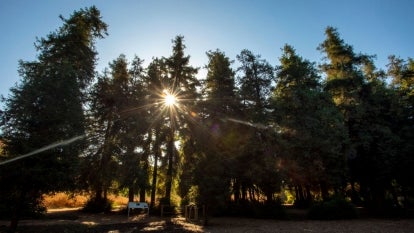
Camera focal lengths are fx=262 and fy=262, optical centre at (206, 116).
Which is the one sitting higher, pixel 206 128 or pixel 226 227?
pixel 206 128

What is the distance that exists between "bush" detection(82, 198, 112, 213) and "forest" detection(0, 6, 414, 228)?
10 cm

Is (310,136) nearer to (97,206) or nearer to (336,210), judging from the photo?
(336,210)

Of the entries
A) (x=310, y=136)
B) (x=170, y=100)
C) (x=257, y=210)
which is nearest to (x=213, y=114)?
(x=170, y=100)

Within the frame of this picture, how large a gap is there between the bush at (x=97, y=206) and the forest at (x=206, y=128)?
0.34ft

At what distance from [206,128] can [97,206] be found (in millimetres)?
11622

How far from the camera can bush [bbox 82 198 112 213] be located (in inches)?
879

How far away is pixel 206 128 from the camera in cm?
2125

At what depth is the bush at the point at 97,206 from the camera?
22328 millimetres

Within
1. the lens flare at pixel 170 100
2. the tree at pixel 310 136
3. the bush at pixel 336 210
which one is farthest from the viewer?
the lens flare at pixel 170 100

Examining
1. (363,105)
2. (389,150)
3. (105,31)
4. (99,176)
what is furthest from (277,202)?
(105,31)

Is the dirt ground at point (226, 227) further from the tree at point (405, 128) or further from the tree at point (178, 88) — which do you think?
the tree at point (178, 88)

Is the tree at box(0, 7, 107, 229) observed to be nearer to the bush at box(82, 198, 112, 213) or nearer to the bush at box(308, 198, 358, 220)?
the bush at box(82, 198, 112, 213)

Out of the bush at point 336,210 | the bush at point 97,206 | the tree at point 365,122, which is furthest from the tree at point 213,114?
the tree at point 365,122

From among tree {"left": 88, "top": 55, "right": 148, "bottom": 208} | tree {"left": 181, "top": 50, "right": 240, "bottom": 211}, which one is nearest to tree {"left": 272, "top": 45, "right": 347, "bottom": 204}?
tree {"left": 181, "top": 50, "right": 240, "bottom": 211}
